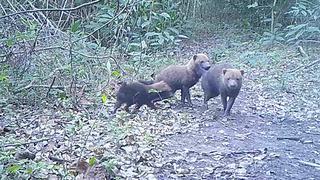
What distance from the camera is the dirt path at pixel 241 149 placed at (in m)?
4.66

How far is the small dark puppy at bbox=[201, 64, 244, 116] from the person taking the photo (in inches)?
275

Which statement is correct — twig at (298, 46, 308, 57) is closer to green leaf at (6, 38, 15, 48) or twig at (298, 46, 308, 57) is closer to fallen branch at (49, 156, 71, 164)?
green leaf at (6, 38, 15, 48)

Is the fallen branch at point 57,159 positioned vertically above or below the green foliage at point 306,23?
above

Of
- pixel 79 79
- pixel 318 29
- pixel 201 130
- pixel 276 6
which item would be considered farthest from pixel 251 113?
pixel 276 6

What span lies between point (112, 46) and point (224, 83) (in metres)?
2.21

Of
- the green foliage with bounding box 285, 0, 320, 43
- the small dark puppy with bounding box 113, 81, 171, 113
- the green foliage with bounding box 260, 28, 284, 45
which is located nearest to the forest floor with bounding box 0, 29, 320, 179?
the small dark puppy with bounding box 113, 81, 171, 113

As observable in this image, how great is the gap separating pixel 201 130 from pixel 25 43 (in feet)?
7.57

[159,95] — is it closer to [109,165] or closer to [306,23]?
[109,165]

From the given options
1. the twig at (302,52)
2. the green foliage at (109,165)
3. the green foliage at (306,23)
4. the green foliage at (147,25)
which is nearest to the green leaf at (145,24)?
the green foliage at (147,25)

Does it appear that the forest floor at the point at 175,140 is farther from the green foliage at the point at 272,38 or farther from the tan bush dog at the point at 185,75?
the green foliage at the point at 272,38

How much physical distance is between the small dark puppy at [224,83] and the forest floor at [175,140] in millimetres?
189

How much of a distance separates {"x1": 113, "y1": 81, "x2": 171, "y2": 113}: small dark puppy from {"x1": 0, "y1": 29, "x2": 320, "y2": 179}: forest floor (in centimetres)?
13

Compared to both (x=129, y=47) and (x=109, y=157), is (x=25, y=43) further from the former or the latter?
(x=129, y=47)

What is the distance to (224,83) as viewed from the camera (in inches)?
280
